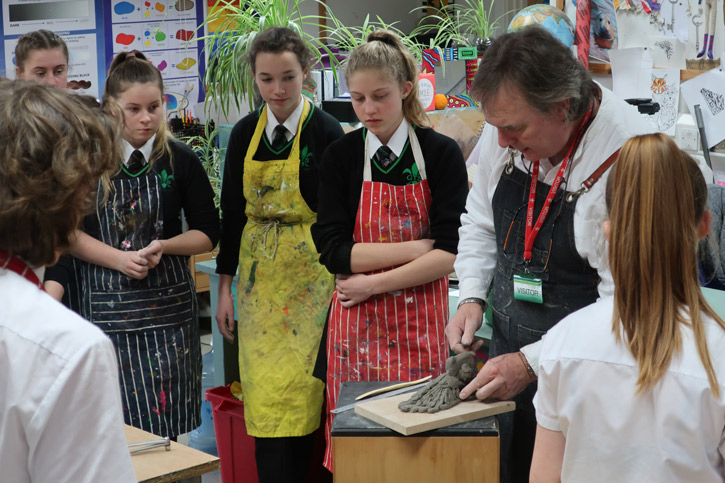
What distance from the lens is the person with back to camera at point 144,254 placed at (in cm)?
250

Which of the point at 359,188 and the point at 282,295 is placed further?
the point at 282,295

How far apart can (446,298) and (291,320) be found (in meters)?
0.55

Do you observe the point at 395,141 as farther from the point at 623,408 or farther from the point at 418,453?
the point at 623,408

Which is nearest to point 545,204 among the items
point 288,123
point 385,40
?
point 385,40

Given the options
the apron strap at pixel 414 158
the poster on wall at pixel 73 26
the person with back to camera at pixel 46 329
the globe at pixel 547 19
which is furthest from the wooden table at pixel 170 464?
the poster on wall at pixel 73 26

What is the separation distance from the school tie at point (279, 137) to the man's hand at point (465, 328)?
93 centimetres

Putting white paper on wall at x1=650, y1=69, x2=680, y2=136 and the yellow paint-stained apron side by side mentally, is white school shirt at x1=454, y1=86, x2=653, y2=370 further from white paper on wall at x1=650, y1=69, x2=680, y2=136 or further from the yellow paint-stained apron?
white paper on wall at x1=650, y1=69, x2=680, y2=136

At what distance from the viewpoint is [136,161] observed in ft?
8.40

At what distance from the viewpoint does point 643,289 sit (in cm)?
118

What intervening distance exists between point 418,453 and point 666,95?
2.22 metres

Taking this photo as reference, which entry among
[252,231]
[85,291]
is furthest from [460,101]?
[85,291]

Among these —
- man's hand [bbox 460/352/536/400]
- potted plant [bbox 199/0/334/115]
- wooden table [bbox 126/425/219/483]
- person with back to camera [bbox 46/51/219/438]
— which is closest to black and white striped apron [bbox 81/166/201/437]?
person with back to camera [bbox 46/51/219/438]

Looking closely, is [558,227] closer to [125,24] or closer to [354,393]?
[354,393]

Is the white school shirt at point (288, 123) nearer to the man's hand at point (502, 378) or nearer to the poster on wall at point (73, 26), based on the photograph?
the man's hand at point (502, 378)
